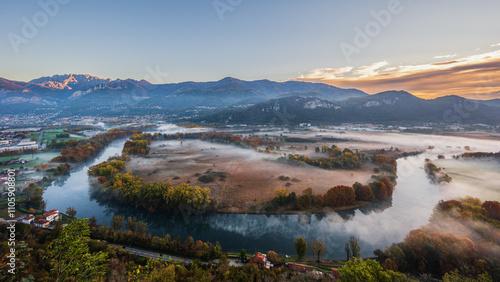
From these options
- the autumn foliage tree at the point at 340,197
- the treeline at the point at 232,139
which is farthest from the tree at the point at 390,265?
the treeline at the point at 232,139

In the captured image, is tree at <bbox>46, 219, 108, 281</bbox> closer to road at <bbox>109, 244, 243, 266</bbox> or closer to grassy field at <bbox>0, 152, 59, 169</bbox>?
road at <bbox>109, 244, 243, 266</bbox>

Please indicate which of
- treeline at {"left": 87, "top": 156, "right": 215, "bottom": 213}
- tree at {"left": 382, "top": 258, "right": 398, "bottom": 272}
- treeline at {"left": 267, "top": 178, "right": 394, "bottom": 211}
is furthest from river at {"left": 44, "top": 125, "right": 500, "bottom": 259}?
tree at {"left": 382, "top": 258, "right": 398, "bottom": 272}

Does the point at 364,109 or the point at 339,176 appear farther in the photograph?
the point at 364,109

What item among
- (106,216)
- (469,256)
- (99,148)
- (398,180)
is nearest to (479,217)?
(469,256)

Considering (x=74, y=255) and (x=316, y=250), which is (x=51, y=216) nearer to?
(x=74, y=255)

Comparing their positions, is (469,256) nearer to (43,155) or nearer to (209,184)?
(209,184)

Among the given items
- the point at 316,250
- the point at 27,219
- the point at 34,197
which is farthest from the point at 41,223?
the point at 316,250

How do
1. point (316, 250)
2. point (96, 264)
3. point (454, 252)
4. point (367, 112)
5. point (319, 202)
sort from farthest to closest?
1. point (367, 112)
2. point (319, 202)
3. point (316, 250)
4. point (454, 252)
5. point (96, 264)

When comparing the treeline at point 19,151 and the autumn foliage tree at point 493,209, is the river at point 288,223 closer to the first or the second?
the autumn foliage tree at point 493,209
